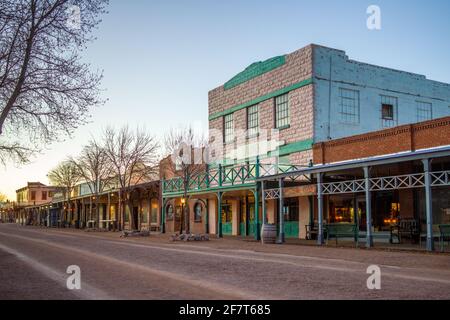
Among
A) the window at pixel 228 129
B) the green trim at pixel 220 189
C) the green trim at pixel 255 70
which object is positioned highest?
the green trim at pixel 255 70

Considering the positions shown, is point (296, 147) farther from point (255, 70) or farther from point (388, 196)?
point (255, 70)

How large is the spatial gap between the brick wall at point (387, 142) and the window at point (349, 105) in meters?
2.97

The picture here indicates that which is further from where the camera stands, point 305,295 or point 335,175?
point 335,175

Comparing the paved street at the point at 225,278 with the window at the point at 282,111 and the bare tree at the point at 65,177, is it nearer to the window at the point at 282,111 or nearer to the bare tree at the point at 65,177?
the window at the point at 282,111

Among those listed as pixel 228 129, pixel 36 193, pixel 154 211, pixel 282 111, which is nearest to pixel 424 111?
pixel 282 111

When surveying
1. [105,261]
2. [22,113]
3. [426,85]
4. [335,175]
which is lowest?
[105,261]

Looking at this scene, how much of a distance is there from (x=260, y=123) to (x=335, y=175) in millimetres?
7401

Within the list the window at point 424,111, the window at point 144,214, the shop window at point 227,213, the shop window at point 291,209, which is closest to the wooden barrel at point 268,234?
the shop window at point 291,209

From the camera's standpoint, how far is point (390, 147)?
2208 cm

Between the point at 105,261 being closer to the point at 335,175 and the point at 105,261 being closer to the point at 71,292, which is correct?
the point at 71,292

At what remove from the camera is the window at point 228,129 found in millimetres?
33469

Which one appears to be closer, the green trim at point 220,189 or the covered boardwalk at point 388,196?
the covered boardwalk at point 388,196

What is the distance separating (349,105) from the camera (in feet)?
89.9
